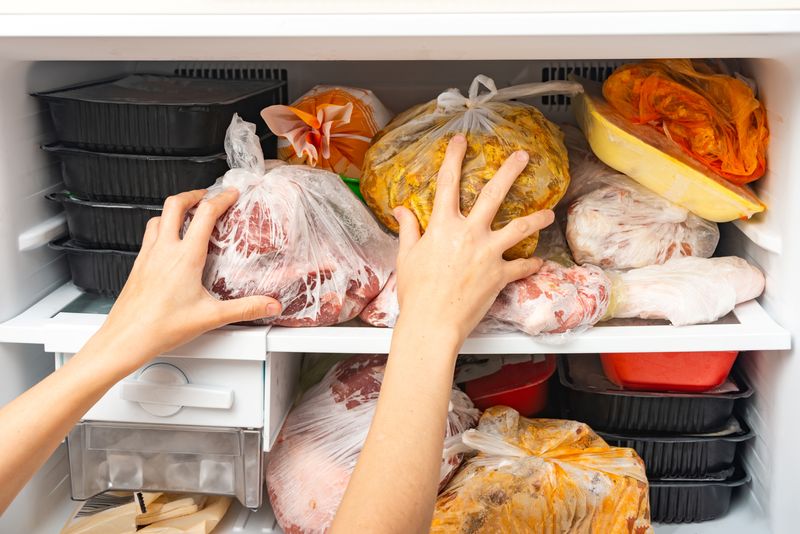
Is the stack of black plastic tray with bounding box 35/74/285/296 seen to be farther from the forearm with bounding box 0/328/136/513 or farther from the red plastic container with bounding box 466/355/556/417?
the red plastic container with bounding box 466/355/556/417

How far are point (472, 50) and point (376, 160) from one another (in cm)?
20

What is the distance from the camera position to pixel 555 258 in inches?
43.5

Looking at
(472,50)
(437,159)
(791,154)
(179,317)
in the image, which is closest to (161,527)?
(179,317)

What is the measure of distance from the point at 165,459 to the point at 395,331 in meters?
0.41

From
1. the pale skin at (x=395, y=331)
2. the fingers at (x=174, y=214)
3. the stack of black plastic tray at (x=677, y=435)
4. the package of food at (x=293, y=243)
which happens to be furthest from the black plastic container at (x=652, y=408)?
the fingers at (x=174, y=214)

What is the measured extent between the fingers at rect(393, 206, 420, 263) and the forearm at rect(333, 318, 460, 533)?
0.12 meters

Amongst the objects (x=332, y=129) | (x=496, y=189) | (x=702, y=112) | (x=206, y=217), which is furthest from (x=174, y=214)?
(x=702, y=112)

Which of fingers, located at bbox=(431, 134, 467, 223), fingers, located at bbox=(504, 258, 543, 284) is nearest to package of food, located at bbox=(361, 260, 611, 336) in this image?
fingers, located at bbox=(504, 258, 543, 284)

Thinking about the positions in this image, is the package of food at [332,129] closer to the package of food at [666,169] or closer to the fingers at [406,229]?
the fingers at [406,229]

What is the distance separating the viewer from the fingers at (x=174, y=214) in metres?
0.95

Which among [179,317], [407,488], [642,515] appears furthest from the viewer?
[642,515]

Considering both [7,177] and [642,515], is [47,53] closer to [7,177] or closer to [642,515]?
[7,177]

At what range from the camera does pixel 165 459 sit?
108cm

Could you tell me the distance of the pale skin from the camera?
30.0 inches
